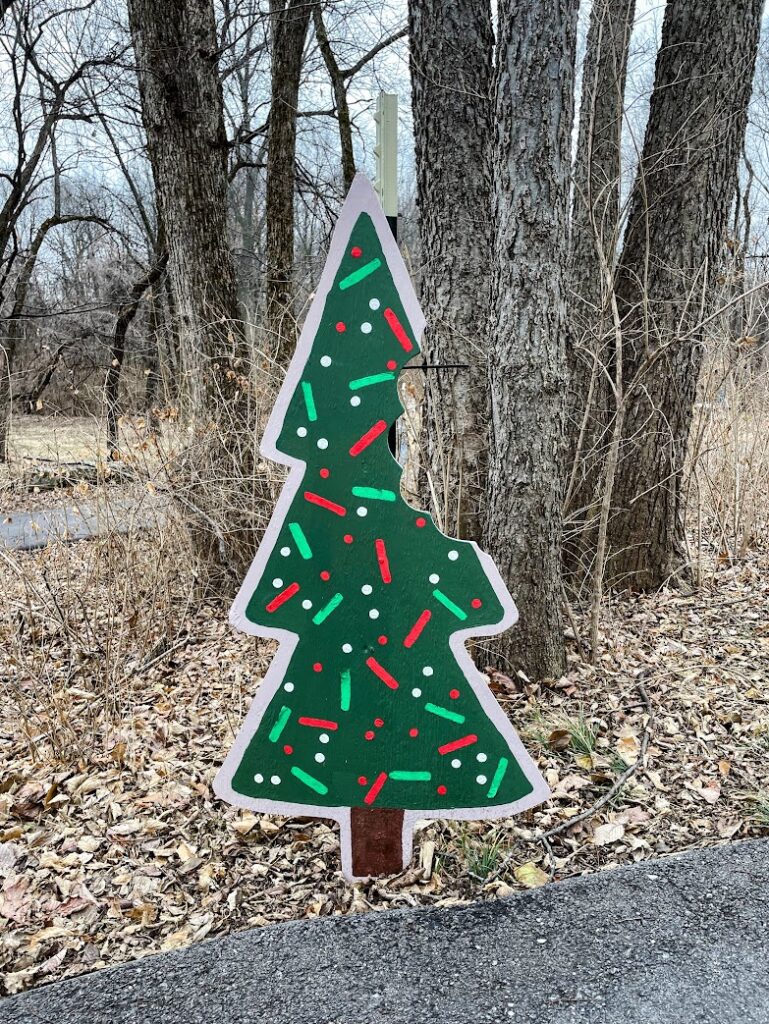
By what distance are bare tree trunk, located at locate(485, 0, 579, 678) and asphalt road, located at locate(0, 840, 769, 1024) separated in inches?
60.2

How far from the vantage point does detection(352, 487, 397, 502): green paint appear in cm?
255

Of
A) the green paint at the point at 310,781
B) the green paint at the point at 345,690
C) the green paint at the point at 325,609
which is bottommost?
the green paint at the point at 310,781

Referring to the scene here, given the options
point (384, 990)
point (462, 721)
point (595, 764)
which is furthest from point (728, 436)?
point (384, 990)

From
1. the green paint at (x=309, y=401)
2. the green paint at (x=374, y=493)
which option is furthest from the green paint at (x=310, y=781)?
the green paint at (x=309, y=401)

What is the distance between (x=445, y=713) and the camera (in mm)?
2637

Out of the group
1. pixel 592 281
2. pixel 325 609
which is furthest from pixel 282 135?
pixel 325 609

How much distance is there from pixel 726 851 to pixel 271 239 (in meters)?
7.89

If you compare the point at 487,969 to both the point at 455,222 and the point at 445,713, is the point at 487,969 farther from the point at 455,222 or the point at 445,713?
the point at 455,222

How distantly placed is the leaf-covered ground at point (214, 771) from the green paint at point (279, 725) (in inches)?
23.0

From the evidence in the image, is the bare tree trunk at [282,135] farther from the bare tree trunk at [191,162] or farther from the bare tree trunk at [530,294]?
the bare tree trunk at [530,294]

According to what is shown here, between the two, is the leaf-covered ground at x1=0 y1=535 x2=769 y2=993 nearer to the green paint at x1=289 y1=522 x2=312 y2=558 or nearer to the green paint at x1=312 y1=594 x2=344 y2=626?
the green paint at x1=312 y1=594 x2=344 y2=626

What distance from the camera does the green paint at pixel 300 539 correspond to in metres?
2.57

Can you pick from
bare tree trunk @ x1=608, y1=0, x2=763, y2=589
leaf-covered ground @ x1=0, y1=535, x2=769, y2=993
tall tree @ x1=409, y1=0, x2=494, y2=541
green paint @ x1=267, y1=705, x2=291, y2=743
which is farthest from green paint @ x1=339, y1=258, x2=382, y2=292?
bare tree trunk @ x1=608, y1=0, x2=763, y2=589

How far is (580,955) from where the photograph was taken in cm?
242
